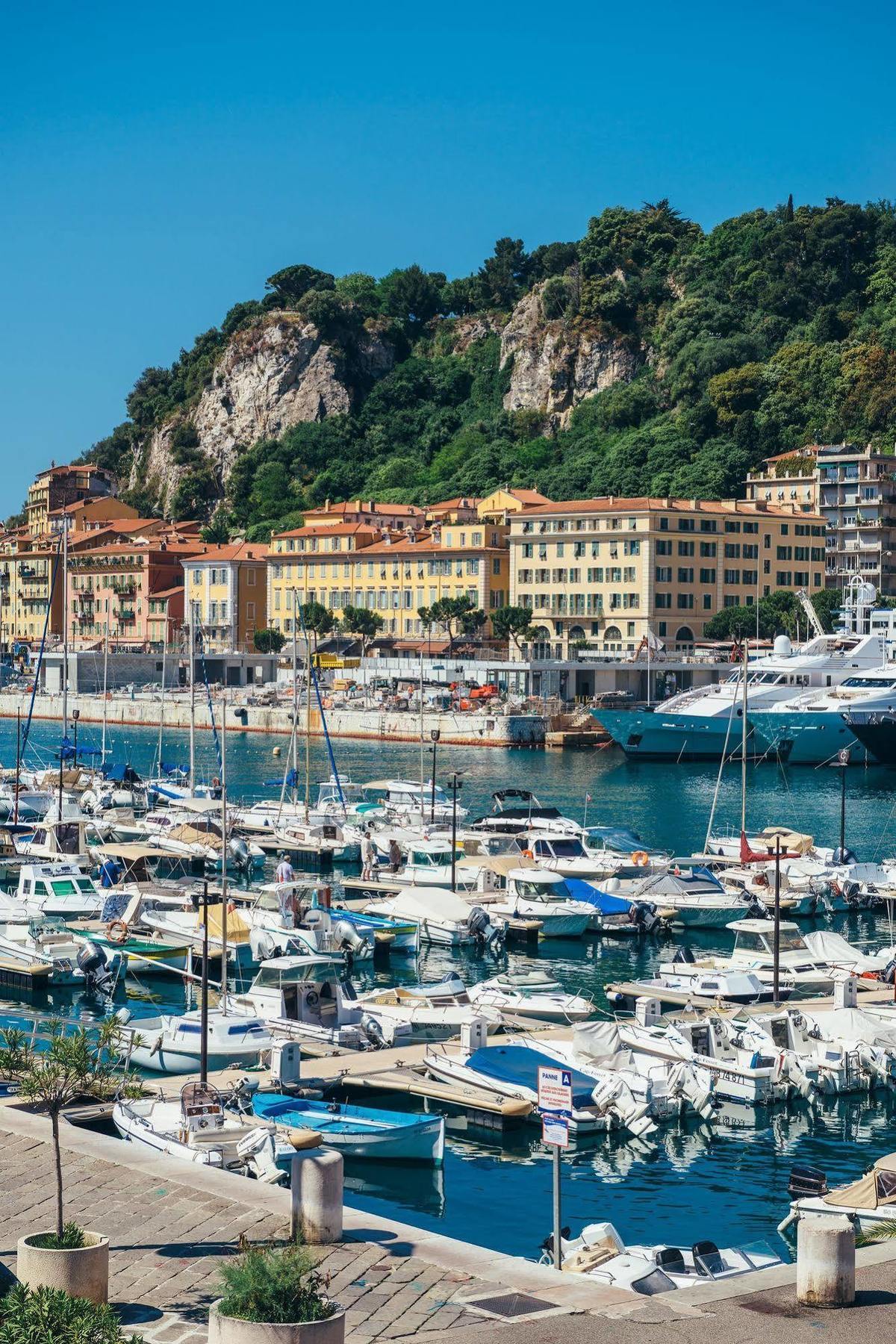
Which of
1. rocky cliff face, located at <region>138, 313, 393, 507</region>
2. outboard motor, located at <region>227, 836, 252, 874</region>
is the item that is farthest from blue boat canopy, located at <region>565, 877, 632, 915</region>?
rocky cliff face, located at <region>138, 313, 393, 507</region>

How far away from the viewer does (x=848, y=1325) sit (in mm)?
11914

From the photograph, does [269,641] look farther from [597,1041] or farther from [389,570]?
[597,1041]

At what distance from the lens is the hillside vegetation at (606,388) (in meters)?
120

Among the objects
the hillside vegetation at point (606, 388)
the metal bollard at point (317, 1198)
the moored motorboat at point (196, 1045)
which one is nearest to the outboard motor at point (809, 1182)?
the metal bollard at point (317, 1198)

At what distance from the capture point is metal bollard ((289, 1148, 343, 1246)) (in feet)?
44.8

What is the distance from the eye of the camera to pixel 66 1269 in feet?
39.1

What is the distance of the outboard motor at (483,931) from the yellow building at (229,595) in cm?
8976

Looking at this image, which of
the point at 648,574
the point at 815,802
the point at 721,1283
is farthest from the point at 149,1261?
the point at 648,574

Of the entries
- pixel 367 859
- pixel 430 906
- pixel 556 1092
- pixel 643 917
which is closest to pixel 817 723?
pixel 367 859

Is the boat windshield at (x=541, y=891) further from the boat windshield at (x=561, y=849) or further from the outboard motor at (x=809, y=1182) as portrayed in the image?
the outboard motor at (x=809, y=1182)

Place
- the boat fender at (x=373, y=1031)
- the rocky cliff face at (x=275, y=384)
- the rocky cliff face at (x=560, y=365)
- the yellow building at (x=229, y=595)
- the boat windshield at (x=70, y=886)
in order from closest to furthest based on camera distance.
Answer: the boat fender at (x=373, y=1031) → the boat windshield at (x=70, y=886) → the yellow building at (x=229, y=595) → the rocky cliff face at (x=560, y=365) → the rocky cliff face at (x=275, y=384)

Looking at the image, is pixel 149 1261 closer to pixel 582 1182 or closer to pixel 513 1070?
pixel 582 1182

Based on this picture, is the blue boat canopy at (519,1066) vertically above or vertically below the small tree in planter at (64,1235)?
below

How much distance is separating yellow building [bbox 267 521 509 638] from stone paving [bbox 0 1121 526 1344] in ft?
314
